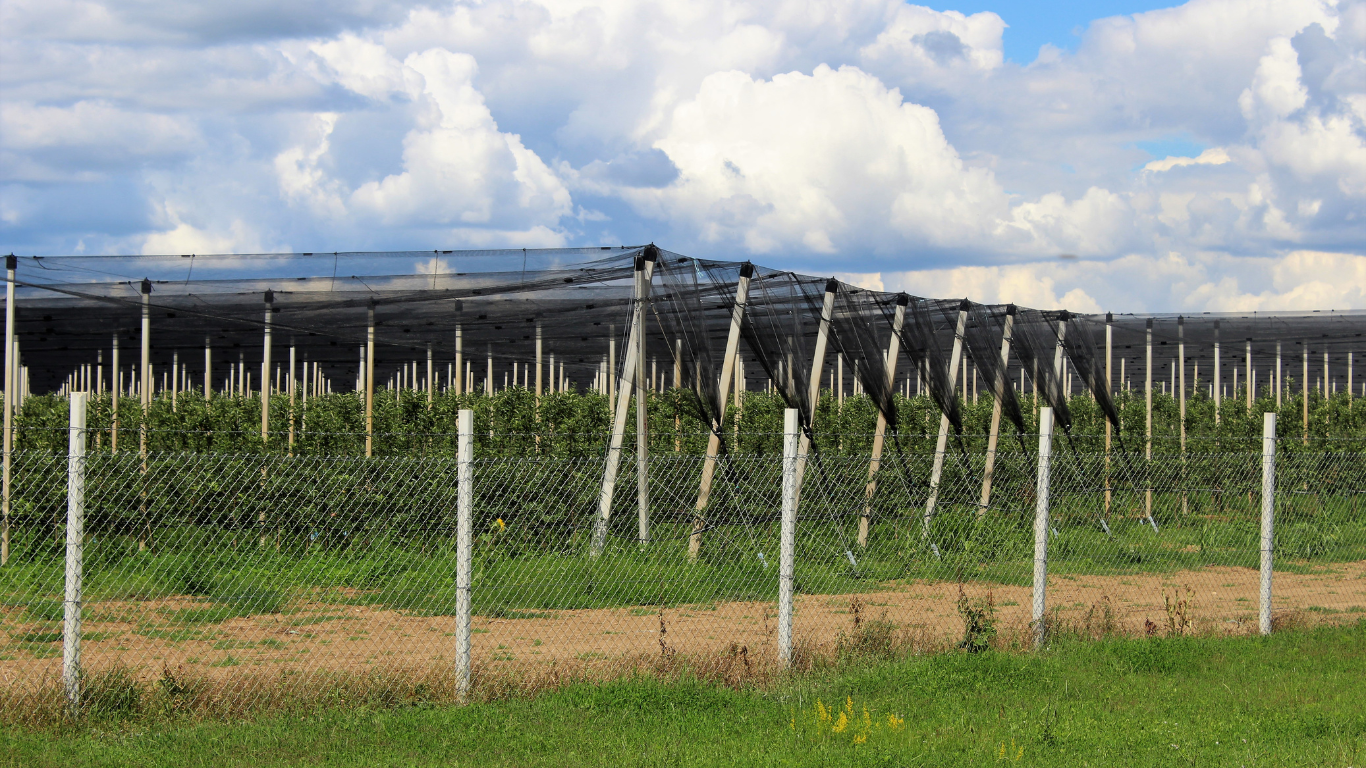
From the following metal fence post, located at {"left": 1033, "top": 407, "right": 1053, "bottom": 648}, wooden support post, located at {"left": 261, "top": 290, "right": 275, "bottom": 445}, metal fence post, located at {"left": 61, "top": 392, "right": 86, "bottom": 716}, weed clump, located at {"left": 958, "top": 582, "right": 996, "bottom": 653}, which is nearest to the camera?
metal fence post, located at {"left": 61, "top": 392, "right": 86, "bottom": 716}

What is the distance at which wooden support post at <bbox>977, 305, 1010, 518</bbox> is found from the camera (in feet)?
48.3

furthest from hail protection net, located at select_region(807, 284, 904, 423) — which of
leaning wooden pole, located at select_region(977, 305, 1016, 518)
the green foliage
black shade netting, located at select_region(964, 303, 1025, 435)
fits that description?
black shade netting, located at select_region(964, 303, 1025, 435)

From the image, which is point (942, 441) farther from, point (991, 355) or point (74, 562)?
point (74, 562)

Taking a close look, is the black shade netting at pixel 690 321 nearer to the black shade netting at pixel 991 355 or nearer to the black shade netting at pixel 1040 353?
the black shade netting at pixel 991 355

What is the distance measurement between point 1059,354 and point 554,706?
14.8 m

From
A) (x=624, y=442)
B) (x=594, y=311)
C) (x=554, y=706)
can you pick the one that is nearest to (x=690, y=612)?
(x=624, y=442)

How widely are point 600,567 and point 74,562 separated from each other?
19.9 feet

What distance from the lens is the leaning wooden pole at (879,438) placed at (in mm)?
13016

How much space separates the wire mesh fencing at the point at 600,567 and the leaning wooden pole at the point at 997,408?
0.13 meters

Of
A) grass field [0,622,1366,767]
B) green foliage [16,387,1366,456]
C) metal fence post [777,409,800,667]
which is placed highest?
green foliage [16,387,1366,456]

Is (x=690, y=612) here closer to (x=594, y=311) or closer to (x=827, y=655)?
A: (x=827, y=655)

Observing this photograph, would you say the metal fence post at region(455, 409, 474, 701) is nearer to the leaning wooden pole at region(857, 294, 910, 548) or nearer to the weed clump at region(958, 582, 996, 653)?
the weed clump at region(958, 582, 996, 653)

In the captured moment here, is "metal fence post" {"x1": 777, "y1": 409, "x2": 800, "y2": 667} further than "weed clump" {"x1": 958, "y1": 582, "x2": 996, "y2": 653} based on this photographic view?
No

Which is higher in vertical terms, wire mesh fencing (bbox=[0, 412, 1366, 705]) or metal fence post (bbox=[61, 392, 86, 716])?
metal fence post (bbox=[61, 392, 86, 716])
